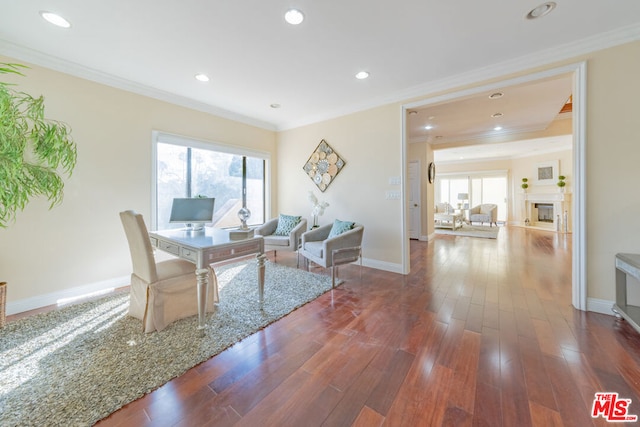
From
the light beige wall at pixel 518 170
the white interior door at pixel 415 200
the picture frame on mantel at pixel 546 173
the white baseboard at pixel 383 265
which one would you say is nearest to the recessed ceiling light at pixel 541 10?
the white baseboard at pixel 383 265

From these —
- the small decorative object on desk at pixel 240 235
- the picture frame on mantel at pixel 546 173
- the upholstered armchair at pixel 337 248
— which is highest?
the picture frame on mantel at pixel 546 173

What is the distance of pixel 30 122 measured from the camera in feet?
8.20

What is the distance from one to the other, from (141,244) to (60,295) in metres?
1.68

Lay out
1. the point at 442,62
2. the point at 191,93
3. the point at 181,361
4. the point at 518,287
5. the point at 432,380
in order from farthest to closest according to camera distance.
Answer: the point at 191,93
the point at 518,287
the point at 442,62
the point at 181,361
the point at 432,380

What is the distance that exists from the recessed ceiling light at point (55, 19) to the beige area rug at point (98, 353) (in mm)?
2631

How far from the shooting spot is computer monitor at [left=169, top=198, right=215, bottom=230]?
9.45ft

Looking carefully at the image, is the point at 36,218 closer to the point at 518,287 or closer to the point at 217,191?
the point at 217,191

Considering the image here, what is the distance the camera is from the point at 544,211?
335 inches

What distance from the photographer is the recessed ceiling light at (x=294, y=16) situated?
6.35ft

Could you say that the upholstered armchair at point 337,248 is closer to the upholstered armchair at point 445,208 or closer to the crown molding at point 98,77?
the crown molding at point 98,77

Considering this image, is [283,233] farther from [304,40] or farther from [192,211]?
[304,40]

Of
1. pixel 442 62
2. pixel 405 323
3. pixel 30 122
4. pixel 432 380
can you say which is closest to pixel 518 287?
pixel 405 323

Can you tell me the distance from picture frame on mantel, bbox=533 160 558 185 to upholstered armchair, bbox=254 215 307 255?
913cm

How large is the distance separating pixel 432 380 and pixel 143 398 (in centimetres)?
172
